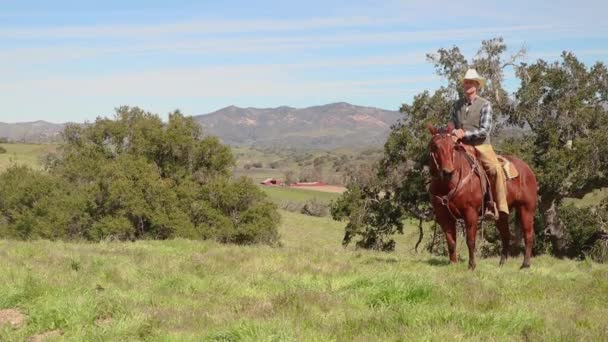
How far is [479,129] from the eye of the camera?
33.7 feet

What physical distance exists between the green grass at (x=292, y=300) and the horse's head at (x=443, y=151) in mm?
1742

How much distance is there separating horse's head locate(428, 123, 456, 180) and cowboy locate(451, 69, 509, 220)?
0.33 metres

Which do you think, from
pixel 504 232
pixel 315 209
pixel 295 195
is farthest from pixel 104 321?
pixel 295 195

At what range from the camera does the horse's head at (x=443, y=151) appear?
31.8 feet

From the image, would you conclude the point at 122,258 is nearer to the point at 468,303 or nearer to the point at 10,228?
the point at 468,303

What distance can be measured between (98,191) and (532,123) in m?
29.8

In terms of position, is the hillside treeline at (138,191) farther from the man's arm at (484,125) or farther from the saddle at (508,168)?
the man's arm at (484,125)

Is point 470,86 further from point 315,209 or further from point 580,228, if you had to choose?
point 315,209

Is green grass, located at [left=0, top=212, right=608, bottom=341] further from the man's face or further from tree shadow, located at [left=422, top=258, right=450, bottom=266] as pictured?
the man's face

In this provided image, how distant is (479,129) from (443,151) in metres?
1.07

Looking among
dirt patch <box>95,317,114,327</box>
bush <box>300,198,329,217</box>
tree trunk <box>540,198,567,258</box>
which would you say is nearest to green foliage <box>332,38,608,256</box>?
tree trunk <box>540,198,567,258</box>

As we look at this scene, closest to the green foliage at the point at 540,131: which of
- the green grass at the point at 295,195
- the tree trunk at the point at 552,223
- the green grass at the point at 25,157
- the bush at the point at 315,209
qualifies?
the tree trunk at the point at 552,223

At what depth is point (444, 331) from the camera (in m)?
5.54

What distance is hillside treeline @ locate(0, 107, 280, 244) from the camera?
127 ft
